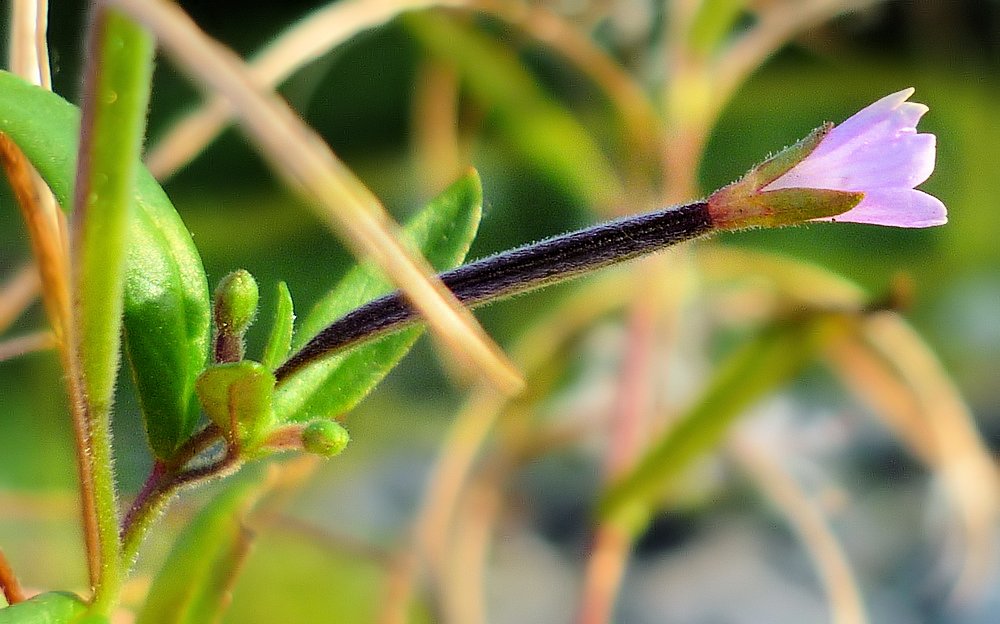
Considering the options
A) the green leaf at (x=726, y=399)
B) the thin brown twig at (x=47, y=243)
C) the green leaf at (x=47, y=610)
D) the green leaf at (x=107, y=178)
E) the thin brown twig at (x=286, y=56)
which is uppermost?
the thin brown twig at (x=286, y=56)

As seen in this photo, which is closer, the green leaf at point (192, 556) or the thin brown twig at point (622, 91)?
the green leaf at point (192, 556)

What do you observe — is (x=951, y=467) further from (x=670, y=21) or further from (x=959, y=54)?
(x=959, y=54)

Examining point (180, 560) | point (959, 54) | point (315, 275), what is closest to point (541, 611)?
point (315, 275)

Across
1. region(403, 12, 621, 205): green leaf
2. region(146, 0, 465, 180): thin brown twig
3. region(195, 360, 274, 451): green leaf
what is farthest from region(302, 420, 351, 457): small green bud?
region(403, 12, 621, 205): green leaf

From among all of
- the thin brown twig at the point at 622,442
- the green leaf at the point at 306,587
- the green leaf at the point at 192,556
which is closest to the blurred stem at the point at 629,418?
the thin brown twig at the point at 622,442

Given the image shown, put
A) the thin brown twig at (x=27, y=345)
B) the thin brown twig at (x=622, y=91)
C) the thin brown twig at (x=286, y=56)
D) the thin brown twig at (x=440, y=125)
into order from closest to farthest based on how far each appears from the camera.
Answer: the thin brown twig at (x=27, y=345)
the thin brown twig at (x=286, y=56)
the thin brown twig at (x=622, y=91)
the thin brown twig at (x=440, y=125)

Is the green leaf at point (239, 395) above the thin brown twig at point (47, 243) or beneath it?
beneath

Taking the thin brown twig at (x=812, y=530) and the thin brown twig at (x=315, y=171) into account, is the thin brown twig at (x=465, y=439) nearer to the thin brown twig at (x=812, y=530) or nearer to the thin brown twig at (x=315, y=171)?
the thin brown twig at (x=812, y=530)

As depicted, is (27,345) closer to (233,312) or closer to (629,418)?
(233,312)
